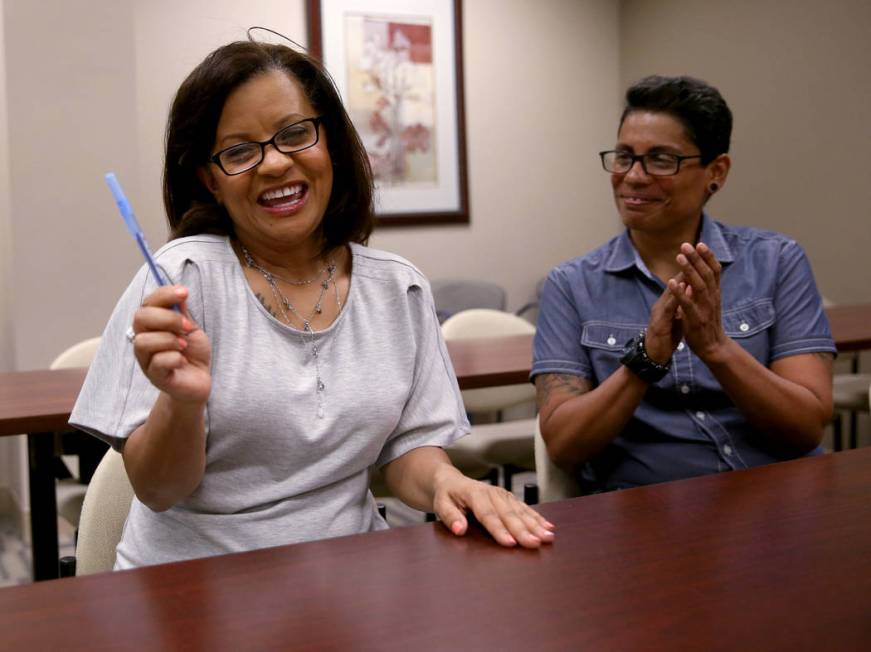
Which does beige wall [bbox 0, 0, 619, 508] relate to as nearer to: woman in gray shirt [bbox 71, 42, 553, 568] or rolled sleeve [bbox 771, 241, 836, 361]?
woman in gray shirt [bbox 71, 42, 553, 568]

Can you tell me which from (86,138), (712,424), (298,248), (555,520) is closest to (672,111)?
(712,424)

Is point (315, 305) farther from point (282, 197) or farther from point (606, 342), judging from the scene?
point (606, 342)

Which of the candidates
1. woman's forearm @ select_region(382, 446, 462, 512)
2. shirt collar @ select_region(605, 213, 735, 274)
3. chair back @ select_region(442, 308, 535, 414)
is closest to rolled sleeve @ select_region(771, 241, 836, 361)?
shirt collar @ select_region(605, 213, 735, 274)

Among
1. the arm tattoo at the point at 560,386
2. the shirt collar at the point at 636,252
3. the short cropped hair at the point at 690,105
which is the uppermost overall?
the short cropped hair at the point at 690,105

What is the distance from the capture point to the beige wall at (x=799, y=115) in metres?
4.66

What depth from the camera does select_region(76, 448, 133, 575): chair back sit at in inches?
61.9

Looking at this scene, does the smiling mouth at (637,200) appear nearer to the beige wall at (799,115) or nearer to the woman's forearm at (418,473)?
the woman's forearm at (418,473)

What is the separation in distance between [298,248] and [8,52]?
2.72 m

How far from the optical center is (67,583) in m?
1.09

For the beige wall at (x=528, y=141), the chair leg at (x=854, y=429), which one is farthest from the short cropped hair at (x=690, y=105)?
the beige wall at (x=528, y=141)

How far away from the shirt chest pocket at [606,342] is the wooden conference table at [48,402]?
627mm

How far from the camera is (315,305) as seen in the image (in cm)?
155

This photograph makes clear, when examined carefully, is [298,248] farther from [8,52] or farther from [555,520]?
[8,52]

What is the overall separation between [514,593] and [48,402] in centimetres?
161
